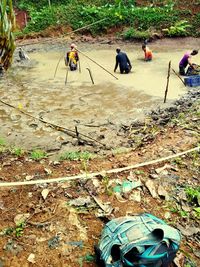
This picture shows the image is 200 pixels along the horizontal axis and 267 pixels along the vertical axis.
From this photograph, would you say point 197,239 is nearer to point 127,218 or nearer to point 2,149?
point 127,218

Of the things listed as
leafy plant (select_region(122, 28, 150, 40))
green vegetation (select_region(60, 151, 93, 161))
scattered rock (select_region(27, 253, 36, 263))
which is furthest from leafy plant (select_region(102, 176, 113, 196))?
leafy plant (select_region(122, 28, 150, 40))

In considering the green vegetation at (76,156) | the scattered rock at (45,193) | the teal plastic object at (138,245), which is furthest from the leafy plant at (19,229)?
the green vegetation at (76,156)

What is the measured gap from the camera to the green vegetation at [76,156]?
725 centimetres

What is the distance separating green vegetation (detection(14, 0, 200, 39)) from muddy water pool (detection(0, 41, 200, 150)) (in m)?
2.96

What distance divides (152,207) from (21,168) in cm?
266

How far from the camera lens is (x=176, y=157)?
6.83 metres

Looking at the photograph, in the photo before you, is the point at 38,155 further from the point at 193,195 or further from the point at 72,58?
the point at 72,58

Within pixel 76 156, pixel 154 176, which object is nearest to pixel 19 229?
pixel 154 176

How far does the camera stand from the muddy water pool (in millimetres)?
9391

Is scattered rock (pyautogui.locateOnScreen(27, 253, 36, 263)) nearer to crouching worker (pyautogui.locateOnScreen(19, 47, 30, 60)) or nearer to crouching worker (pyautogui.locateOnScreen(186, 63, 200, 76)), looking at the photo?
crouching worker (pyautogui.locateOnScreen(186, 63, 200, 76))

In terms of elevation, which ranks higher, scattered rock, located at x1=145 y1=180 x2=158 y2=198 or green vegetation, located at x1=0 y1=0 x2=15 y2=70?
green vegetation, located at x1=0 y1=0 x2=15 y2=70

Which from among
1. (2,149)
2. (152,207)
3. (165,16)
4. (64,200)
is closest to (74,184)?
(64,200)

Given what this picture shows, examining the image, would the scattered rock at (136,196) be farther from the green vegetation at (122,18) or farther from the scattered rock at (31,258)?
the green vegetation at (122,18)

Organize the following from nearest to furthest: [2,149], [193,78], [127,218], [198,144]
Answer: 1. [127,218]
2. [198,144]
3. [2,149]
4. [193,78]
